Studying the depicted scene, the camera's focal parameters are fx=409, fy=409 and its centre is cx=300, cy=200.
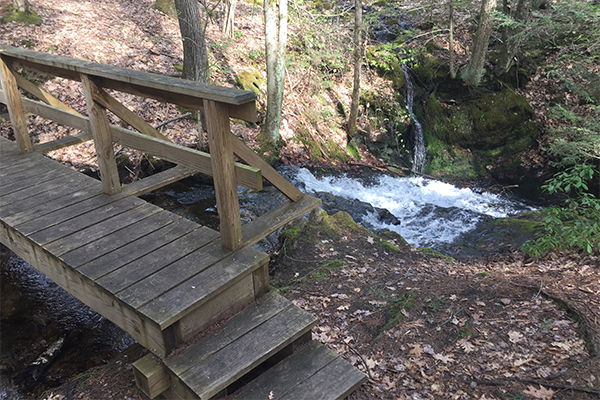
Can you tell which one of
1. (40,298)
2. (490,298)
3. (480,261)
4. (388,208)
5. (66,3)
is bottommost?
(388,208)

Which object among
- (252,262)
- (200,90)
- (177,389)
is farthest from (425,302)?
(200,90)

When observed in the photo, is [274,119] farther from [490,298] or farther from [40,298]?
[490,298]

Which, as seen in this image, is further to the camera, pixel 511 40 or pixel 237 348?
pixel 511 40

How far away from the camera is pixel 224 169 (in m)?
3.12

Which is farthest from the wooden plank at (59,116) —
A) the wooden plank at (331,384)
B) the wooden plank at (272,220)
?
the wooden plank at (331,384)

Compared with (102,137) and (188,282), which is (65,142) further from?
(188,282)

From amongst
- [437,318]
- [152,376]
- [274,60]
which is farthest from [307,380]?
[274,60]

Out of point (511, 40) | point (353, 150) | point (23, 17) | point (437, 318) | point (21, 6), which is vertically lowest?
point (353, 150)

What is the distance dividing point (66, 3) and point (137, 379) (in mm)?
13180

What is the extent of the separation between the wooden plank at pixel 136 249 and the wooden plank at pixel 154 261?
0.06 meters

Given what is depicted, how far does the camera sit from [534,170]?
464 inches

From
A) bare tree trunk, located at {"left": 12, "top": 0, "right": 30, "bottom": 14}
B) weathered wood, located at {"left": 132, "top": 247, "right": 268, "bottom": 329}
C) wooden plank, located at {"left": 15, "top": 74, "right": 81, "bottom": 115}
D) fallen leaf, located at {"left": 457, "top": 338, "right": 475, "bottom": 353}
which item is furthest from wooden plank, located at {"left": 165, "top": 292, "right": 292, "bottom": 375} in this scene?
bare tree trunk, located at {"left": 12, "top": 0, "right": 30, "bottom": 14}

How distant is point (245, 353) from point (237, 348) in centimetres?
8

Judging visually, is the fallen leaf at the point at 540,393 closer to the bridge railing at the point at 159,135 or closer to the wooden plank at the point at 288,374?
the wooden plank at the point at 288,374
